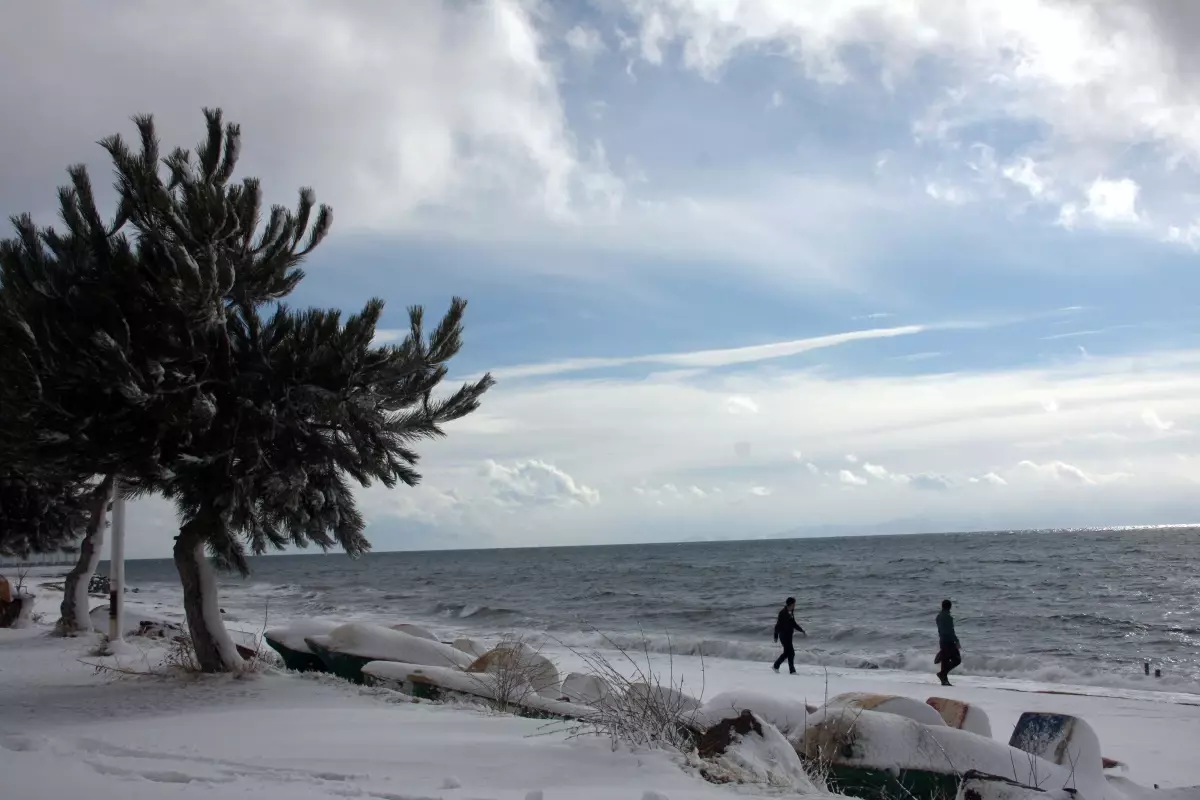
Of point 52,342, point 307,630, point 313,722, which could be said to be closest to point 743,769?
point 313,722

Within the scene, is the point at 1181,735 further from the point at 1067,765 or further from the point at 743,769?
the point at 743,769

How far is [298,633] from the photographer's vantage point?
12180 mm

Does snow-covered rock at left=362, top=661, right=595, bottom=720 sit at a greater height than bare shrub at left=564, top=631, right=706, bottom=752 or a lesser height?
lesser

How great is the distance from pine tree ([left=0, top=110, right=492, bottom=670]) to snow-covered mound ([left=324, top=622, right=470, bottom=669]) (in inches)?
62.7

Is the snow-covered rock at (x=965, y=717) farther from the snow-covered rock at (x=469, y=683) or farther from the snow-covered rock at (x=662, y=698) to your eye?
the snow-covered rock at (x=469, y=683)

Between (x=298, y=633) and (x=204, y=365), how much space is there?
15.2ft

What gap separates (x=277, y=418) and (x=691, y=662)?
15399mm

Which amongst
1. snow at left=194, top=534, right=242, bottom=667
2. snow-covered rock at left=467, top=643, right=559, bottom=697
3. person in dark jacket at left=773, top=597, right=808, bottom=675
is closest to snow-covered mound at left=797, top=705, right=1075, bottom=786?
snow-covered rock at left=467, top=643, right=559, bottom=697

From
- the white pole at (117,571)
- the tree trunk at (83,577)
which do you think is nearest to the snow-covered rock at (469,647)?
the white pole at (117,571)

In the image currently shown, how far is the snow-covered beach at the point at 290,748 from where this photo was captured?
15.5 ft

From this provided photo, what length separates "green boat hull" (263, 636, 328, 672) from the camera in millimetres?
11609

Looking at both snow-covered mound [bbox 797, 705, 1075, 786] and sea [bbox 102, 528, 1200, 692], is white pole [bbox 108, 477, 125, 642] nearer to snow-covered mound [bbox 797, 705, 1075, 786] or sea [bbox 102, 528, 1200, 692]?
sea [bbox 102, 528, 1200, 692]

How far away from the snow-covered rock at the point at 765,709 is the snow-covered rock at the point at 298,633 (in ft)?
20.1

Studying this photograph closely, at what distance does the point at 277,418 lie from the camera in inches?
339
